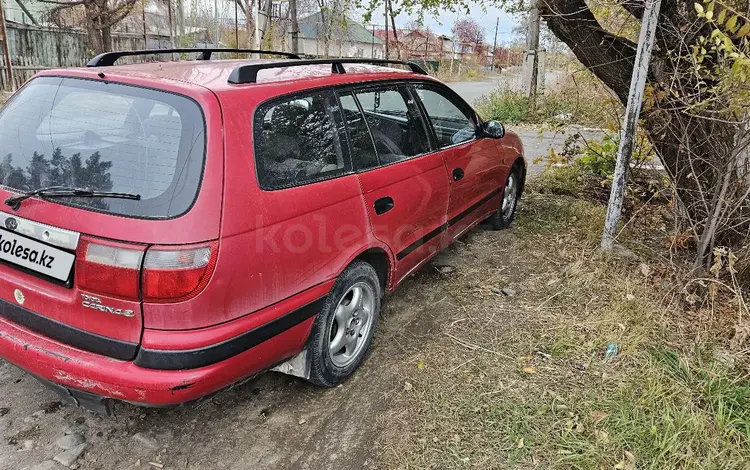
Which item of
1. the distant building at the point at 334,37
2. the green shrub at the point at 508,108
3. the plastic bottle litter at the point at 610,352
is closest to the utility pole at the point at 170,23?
the distant building at the point at 334,37

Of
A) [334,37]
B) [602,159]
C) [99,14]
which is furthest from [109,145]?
[334,37]

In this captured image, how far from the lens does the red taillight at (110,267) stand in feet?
6.34

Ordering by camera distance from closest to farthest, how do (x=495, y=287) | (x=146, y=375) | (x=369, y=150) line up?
(x=146, y=375), (x=369, y=150), (x=495, y=287)

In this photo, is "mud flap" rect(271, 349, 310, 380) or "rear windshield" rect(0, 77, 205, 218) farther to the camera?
"mud flap" rect(271, 349, 310, 380)

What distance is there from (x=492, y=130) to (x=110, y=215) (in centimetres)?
326

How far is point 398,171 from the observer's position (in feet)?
10.3

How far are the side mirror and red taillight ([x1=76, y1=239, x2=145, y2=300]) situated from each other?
→ 3.19m

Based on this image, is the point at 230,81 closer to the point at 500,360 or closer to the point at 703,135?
the point at 500,360

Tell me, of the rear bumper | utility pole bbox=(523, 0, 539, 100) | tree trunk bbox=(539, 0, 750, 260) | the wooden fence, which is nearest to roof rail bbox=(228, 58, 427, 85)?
the rear bumper

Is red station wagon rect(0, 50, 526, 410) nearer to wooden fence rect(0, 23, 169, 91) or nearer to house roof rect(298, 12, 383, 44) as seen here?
house roof rect(298, 12, 383, 44)

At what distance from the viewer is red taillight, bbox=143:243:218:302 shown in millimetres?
1928

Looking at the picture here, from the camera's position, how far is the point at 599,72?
454cm

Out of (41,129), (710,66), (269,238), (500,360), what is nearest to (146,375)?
(269,238)

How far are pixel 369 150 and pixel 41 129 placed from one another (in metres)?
1.60
